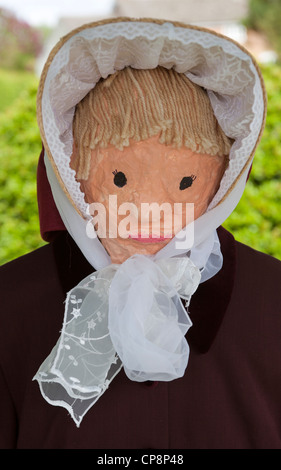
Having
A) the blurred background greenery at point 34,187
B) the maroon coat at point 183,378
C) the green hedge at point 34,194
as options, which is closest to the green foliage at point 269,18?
the blurred background greenery at point 34,187

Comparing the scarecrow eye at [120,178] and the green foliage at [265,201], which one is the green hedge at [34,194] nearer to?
the green foliage at [265,201]

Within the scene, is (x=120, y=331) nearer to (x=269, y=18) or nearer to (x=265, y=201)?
(x=265, y=201)

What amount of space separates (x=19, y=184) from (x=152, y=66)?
2.00 metres

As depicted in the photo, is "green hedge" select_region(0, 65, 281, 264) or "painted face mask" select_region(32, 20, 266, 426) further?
"green hedge" select_region(0, 65, 281, 264)

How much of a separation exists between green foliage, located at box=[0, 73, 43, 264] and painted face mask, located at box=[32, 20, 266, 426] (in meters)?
1.69

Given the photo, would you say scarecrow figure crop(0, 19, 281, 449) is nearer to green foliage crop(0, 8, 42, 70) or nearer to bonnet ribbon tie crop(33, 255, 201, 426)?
bonnet ribbon tie crop(33, 255, 201, 426)

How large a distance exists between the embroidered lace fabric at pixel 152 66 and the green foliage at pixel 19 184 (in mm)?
1754

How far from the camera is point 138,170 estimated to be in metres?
1.31

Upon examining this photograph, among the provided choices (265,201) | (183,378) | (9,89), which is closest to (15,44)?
(9,89)

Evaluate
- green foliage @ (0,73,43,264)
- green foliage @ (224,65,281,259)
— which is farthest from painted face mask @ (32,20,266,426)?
green foliage @ (0,73,43,264)

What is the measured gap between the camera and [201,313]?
1421 mm

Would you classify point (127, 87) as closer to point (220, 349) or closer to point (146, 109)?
point (146, 109)

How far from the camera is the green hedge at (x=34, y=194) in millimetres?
2969

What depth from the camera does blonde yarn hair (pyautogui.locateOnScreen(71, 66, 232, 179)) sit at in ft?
4.16
